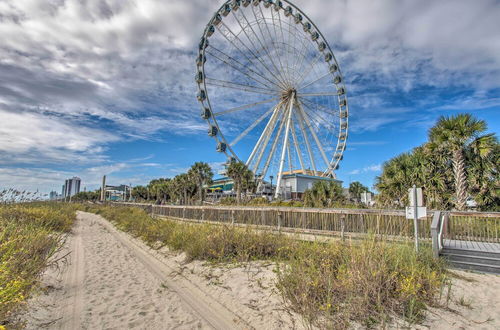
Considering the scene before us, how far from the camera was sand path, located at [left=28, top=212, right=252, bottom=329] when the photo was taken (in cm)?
466

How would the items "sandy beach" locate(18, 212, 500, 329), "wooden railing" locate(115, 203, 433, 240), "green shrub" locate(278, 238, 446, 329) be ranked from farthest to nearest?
"wooden railing" locate(115, 203, 433, 240)
"sandy beach" locate(18, 212, 500, 329)
"green shrub" locate(278, 238, 446, 329)

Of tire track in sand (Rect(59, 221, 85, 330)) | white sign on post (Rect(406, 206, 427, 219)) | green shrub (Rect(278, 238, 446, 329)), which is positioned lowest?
tire track in sand (Rect(59, 221, 85, 330))

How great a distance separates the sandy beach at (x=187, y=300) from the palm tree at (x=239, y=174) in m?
24.5

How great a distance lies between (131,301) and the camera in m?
5.71

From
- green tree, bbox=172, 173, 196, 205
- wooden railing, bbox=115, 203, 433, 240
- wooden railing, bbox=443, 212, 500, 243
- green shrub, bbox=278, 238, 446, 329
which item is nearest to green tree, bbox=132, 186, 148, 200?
green tree, bbox=172, 173, 196, 205

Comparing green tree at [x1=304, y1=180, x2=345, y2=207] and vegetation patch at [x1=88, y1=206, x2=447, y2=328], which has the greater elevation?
green tree at [x1=304, y1=180, x2=345, y2=207]

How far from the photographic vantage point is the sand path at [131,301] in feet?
15.3

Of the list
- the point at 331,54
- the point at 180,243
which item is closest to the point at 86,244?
the point at 180,243

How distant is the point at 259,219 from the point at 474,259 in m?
8.10

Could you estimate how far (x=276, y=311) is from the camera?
4.76 metres

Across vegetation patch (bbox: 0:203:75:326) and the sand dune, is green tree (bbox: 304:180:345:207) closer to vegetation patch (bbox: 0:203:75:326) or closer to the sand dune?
the sand dune

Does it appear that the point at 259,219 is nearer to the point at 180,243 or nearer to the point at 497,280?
the point at 180,243

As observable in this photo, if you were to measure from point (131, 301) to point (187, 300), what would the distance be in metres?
1.18

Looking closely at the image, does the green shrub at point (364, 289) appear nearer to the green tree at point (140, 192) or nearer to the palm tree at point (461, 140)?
the palm tree at point (461, 140)
